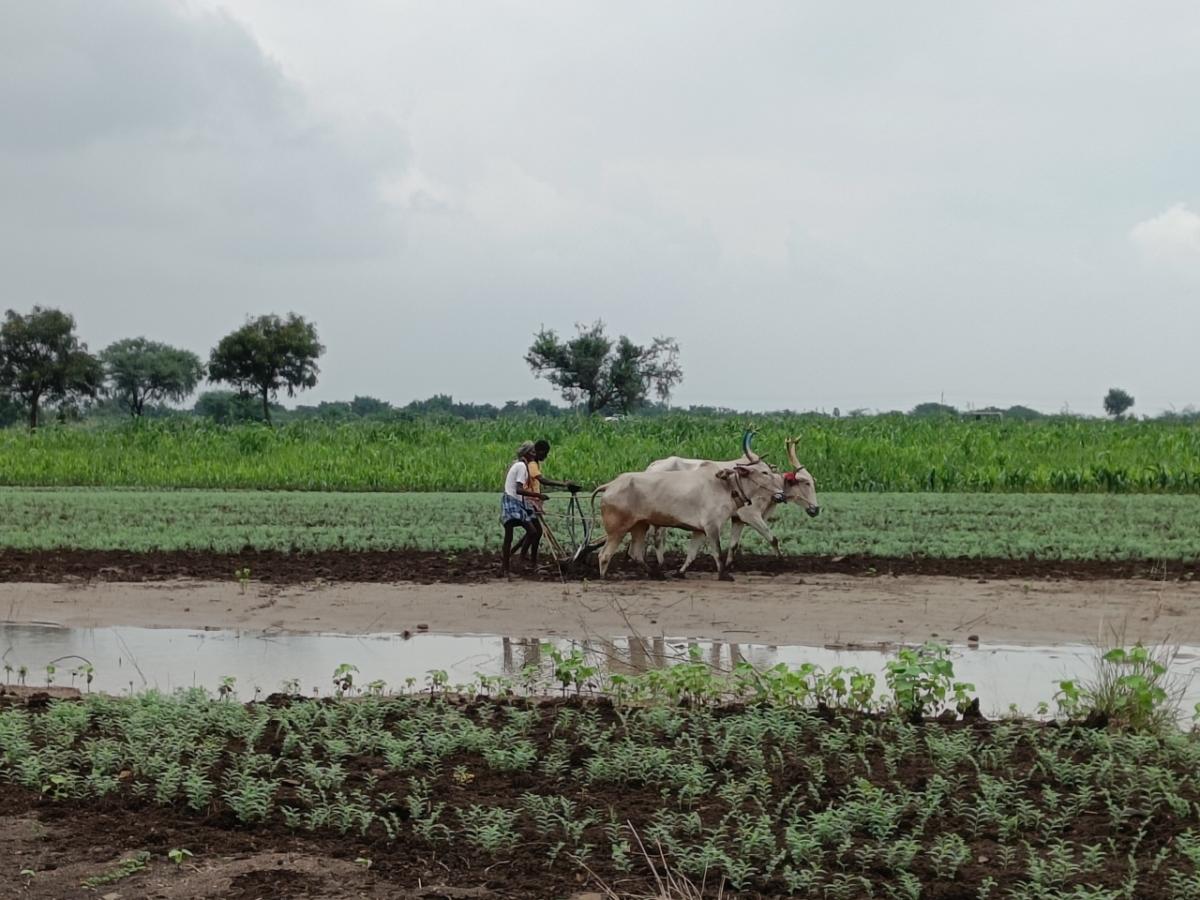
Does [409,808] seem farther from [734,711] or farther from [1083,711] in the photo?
[1083,711]

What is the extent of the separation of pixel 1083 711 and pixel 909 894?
312cm

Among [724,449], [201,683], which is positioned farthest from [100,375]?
[201,683]

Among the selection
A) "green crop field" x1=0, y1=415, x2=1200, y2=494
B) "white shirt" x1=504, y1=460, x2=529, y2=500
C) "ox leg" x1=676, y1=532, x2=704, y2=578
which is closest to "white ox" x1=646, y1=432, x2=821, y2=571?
"ox leg" x1=676, y1=532, x2=704, y2=578

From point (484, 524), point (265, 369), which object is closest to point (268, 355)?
point (265, 369)

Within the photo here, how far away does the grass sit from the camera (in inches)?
707

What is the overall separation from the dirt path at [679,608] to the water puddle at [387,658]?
1.47 ft

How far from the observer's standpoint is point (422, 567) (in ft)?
54.3

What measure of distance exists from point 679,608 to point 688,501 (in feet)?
7.53

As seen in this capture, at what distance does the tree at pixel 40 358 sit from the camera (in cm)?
5972

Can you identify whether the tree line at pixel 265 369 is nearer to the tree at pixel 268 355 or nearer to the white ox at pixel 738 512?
the tree at pixel 268 355

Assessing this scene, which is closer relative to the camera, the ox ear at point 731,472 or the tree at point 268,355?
the ox ear at point 731,472

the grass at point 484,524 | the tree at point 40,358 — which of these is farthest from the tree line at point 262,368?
the grass at point 484,524

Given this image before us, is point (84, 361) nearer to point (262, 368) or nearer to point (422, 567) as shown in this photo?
Answer: point (262, 368)

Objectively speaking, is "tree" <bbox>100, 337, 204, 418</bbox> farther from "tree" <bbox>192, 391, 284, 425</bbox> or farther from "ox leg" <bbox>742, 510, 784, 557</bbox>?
"ox leg" <bbox>742, 510, 784, 557</bbox>
